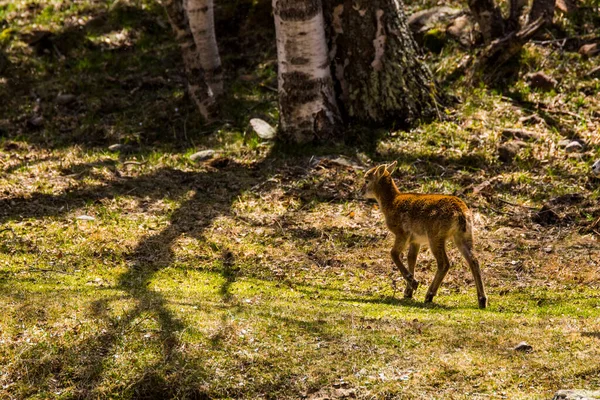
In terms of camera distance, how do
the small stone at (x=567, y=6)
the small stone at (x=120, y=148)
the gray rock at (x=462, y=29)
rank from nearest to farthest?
the small stone at (x=120, y=148), the gray rock at (x=462, y=29), the small stone at (x=567, y=6)

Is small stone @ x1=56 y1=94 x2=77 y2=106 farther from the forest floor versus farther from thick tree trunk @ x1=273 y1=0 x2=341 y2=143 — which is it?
thick tree trunk @ x1=273 y1=0 x2=341 y2=143

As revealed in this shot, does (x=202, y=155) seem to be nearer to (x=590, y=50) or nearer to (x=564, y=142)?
(x=564, y=142)

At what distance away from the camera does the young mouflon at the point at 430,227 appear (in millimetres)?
7797

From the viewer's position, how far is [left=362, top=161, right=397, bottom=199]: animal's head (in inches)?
356

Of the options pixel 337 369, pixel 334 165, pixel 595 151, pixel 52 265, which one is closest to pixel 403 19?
pixel 334 165

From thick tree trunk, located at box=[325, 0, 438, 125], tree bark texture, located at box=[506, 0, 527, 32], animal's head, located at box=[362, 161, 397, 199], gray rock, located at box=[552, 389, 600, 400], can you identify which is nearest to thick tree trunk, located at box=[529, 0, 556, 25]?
tree bark texture, located at box=[506, 0, 527, 32]

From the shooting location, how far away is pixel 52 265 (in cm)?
893

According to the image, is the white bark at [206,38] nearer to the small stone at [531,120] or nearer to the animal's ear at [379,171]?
the small stone at [531,120]

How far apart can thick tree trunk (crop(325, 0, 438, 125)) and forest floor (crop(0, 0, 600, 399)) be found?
402 mm

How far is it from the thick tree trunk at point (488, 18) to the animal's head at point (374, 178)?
6549 mm

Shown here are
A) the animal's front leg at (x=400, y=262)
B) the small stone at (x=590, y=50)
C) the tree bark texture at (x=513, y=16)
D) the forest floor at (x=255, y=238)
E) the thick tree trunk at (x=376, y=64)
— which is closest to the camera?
the forest floor at (x=255, y=238)

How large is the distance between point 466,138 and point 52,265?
644 centimetres

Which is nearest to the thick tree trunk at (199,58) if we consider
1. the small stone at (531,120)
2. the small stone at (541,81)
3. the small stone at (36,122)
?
the small stone at (36,122)

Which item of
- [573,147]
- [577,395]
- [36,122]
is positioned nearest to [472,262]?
[577,395]
